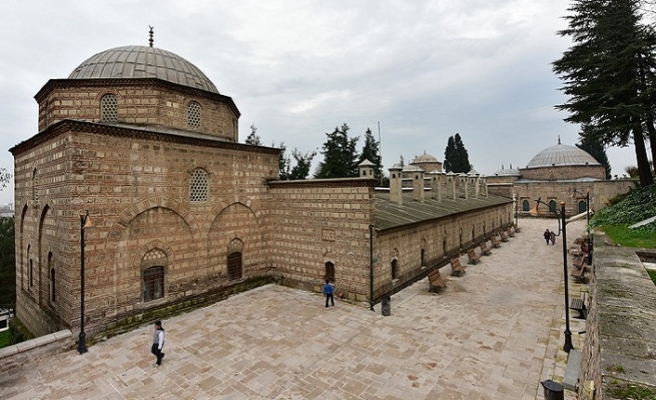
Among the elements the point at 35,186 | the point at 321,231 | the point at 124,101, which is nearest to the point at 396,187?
the point at 321,231

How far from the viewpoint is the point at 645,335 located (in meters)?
3.80

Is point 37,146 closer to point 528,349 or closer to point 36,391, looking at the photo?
point 36,391

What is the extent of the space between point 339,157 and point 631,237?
31.7 meters

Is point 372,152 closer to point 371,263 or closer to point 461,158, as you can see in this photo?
point 461,158

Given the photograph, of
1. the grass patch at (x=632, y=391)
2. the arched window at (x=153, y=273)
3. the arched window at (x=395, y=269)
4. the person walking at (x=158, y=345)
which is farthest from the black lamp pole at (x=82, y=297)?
the grass patch at (x=632, y=391)

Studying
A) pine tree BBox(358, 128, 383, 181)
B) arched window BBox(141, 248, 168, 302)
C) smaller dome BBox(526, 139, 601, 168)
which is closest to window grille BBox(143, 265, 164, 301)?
arched window BBox(141, 248, 168, 302)

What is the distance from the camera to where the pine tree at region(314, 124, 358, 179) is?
129 ft

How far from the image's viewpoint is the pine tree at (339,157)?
39375 mm

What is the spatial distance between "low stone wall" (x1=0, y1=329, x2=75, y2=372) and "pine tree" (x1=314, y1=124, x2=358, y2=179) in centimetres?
3139

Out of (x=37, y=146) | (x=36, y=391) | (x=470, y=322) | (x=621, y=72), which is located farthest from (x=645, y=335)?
(x=621, y=72)

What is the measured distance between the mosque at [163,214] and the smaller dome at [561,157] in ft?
135

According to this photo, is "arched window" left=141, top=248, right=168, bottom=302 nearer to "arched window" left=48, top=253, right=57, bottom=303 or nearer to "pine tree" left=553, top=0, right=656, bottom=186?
"arched window" left=48, top=253, right=57, bottom=303

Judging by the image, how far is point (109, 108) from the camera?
12.3 meters

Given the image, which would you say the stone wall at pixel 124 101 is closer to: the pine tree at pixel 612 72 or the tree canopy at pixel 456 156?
the pine tree at pixel 612 72
